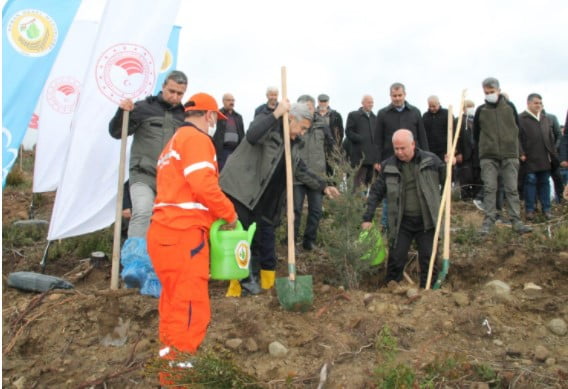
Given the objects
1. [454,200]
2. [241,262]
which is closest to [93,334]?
[241,262]

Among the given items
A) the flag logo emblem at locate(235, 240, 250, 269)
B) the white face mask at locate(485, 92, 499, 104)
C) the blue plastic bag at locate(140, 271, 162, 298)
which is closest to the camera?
the flag logo emblem at locate(235, 240, 250, 269)

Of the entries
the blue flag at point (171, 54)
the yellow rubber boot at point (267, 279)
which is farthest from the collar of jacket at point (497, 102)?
the blue flag at point (171, 54)

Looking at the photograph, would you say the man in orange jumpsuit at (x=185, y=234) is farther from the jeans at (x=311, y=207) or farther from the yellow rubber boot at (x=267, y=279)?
the jeans at (x=311, y=207)

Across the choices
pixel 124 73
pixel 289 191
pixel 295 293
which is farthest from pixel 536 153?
pixel 124 73

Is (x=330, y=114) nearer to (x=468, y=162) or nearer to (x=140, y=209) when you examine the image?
Result: (x=468, y=162)

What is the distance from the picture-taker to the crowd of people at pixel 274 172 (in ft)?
11.3

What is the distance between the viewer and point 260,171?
5004 millimetres

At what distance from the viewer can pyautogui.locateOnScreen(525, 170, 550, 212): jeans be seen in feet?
26.5

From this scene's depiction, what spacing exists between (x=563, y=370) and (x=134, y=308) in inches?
129

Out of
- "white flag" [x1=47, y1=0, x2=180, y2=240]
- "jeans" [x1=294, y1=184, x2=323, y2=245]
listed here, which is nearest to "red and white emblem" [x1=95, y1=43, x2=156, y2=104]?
"white flag" [x1=47, y1=0, x2=180, y2=240]

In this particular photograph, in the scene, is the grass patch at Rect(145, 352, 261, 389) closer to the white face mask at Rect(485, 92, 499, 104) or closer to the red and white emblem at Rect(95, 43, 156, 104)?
the red and white emblem at Rect(95, 43, 156, 104)

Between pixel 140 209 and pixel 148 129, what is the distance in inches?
31.9

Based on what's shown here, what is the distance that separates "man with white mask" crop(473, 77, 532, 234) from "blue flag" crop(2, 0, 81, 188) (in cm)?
538

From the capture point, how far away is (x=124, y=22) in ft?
17.7
